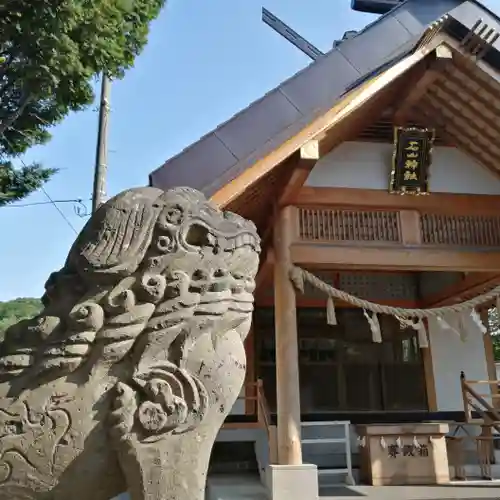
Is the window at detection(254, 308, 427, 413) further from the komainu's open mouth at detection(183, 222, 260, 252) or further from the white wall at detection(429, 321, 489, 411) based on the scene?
the komainu's open mouth at detection(183, 222, 260, 252)

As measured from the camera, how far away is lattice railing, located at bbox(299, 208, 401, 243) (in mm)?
6719

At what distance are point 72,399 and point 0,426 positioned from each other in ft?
0.79

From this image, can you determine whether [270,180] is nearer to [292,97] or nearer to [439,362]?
[292,97]

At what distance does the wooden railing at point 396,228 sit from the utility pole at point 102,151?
2.62m

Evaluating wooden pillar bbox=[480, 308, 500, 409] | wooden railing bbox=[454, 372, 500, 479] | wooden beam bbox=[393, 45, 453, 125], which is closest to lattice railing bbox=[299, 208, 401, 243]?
wooden beam bbox=[393, 45, 453, 125]

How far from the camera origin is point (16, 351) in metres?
1.85

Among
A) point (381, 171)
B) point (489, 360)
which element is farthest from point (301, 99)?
point (489, 360)

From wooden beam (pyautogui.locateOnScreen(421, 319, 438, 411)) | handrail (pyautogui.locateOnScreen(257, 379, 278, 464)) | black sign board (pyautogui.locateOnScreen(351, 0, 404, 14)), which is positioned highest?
black sign board (pyautogui.locateOnScreen(351, 0, 404, 14))

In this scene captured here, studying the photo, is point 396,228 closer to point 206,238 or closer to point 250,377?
point 250,377

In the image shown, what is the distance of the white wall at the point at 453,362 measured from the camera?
30.3 ft

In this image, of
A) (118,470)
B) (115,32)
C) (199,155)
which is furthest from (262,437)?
(118,470)

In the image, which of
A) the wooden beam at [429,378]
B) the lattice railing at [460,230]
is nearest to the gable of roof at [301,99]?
the lattice railing at [460,230]

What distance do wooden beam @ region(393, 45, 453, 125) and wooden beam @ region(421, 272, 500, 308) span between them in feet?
8.46

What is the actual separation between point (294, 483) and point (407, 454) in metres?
2.07
